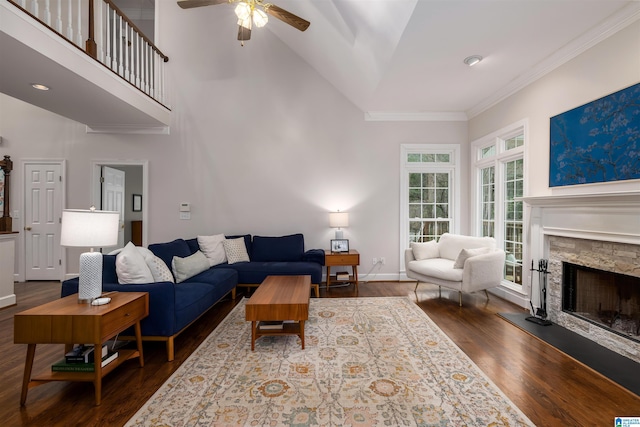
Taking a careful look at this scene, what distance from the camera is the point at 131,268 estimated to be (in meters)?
2.53

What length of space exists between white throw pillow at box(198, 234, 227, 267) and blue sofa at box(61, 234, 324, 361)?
83 millimetres

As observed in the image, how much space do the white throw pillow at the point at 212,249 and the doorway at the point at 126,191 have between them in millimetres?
1353

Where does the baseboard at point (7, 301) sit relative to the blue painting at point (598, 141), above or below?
below

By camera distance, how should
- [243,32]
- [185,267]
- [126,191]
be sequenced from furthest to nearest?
1. [126,191]
2. [185,267]
3. [243,32]

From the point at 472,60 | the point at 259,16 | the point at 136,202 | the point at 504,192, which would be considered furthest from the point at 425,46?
the point at 136,202

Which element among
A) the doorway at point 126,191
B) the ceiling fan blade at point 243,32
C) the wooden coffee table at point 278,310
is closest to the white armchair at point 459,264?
the wooden coffee table at point 278,310

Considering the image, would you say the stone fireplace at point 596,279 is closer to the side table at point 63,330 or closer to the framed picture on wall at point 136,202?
the side table at point 63,330

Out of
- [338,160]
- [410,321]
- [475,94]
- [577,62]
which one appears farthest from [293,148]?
[577,62]

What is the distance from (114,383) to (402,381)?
6.81 feet

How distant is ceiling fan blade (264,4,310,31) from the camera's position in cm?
290

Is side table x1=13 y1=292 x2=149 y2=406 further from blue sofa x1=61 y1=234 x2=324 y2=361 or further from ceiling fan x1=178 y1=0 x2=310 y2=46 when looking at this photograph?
ceiling fan x1=178 y1=0 x2=310 y2=46

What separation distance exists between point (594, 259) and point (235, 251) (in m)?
4.37

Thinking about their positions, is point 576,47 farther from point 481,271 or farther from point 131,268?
point 131,268

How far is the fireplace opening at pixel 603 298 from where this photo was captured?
2535 mm
